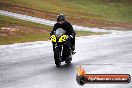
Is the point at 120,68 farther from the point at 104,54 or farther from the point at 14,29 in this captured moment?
the point at 14,29

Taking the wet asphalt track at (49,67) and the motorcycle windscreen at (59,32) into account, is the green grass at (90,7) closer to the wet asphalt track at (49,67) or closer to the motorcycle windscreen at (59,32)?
the wet asphalt track at (49,67)

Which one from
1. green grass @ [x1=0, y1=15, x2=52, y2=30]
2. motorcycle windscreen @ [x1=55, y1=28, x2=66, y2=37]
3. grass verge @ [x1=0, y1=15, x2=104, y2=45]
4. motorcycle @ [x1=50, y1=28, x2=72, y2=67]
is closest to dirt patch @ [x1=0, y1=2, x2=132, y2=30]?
green grass @ [x1=0, y1=15, x2=52, y2=30]

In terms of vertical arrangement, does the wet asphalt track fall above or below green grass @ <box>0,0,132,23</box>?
above

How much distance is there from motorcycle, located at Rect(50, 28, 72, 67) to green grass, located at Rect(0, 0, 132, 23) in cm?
3969

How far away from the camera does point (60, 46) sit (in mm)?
16953

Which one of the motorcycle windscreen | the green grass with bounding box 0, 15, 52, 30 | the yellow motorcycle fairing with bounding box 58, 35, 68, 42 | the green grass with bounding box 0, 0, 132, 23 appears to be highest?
the motorcycle windscreen

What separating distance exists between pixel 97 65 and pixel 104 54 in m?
4.55

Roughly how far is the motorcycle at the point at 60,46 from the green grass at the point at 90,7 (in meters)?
39.7

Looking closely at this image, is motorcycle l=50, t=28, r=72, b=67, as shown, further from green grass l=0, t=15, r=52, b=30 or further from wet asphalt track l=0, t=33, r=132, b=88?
green grass l=0, t=15, r=52, b=30

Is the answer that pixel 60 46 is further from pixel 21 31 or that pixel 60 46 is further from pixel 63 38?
pixel 21 31

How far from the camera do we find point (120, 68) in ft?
52.0

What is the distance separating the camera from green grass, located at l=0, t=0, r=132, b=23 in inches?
2340

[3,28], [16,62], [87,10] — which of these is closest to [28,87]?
[16,62]

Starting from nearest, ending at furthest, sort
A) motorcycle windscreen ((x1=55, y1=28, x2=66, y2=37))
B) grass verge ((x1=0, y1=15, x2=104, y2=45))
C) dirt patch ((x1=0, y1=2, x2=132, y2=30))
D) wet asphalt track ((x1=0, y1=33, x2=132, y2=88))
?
1. wet asphalt track ((x1=0, y1=33, x2=132, y2=88))
2. motorcycle windscreen ((x1=55, y1=28, x2=66, y2=37))
3. grass verge ((x1=0, y1=15, x2=104, y2=45))
4. dirt patch ((x1=0, y1=2, x2=132, y2=30))
